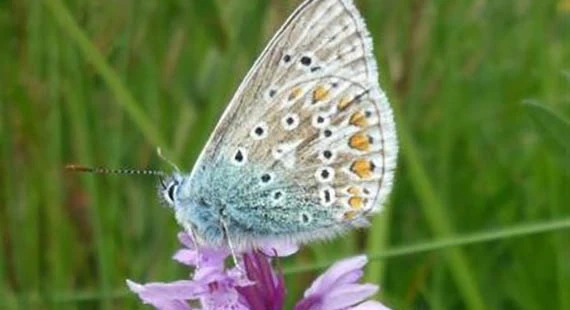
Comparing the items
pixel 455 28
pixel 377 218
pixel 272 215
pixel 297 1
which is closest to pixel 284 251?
pixel 272 215

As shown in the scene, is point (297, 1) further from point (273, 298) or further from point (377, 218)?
point (273, 298)

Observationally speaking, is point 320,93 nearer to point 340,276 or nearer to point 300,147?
point 300,147

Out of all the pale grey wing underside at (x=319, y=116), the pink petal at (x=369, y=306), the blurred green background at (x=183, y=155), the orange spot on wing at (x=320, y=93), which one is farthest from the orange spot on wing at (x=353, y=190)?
the blurred green background at (x=183, y=155)

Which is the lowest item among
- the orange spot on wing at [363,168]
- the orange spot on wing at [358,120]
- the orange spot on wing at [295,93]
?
the orange spot on wing at [363,168]

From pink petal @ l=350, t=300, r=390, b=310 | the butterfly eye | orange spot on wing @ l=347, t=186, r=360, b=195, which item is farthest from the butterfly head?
pink petal @ l=350, t=300, r=390, b=310

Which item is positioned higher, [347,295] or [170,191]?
[170,191]

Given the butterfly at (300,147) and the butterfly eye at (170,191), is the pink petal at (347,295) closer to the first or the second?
the butterfly at (300,147)

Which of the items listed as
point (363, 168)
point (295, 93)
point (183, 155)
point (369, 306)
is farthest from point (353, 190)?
point (183, 155)
